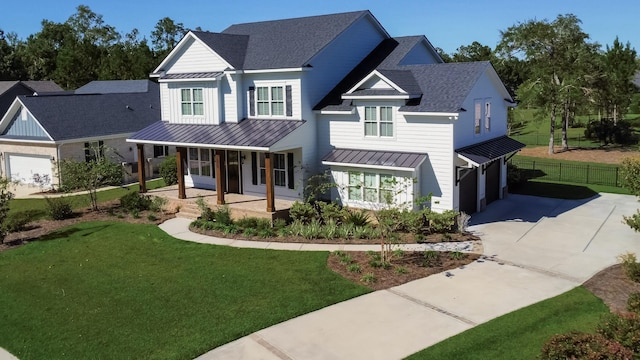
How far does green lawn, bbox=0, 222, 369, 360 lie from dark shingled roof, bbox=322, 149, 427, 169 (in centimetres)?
531

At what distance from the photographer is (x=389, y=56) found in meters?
26.1

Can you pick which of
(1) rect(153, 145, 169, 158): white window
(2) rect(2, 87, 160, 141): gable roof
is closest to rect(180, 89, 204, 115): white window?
(2) rect(2, 87, 160, 141): gable roof

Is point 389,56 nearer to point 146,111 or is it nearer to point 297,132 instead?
point 297,132

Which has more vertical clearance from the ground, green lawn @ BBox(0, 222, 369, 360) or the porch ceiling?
the porch ceiling

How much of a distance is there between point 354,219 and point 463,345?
10.3m

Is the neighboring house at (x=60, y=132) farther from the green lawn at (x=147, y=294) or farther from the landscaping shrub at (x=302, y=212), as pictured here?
the green lawn at (x=147, y=294)

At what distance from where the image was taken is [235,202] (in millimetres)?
24297

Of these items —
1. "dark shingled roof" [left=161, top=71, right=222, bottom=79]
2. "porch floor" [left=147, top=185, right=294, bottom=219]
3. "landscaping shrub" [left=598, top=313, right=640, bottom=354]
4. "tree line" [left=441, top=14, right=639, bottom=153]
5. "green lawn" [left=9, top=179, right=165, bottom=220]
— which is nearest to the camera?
"landscaping shrub" [left=598, top=313, right=640, bottom=354]

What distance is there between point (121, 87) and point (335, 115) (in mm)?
33849

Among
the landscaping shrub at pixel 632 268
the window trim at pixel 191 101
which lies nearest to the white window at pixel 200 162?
the window trim at pixel 191 101

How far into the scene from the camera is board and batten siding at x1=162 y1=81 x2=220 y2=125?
2602 centimetres

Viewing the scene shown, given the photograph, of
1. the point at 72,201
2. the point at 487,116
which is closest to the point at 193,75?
the point at 72,201

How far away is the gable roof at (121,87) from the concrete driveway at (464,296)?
113 feet

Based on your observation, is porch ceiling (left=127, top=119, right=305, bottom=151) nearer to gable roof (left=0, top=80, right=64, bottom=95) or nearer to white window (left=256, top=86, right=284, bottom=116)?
white window (left=256, top=86, right=284, bottom=116)
